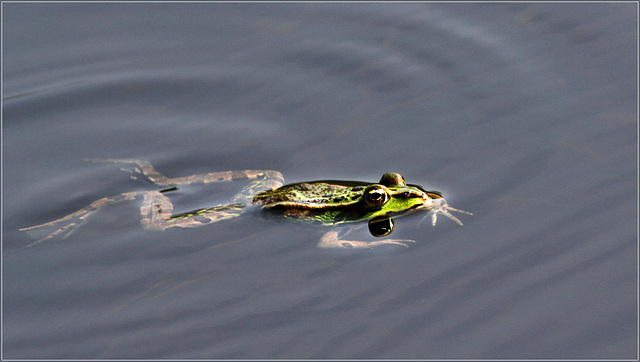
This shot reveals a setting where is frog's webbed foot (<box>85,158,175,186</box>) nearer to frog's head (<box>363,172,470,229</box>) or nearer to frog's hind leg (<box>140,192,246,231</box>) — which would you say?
frog's hind leg (<box>140,192,246,231</box>)

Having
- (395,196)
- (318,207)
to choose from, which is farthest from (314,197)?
(395,196)

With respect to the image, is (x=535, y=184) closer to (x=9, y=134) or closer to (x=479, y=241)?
(x=479, y=241)

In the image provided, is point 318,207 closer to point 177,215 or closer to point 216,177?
point 216,177

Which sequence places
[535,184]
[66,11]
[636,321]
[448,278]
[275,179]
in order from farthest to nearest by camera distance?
[66,11] → [275,179] → [535,184] → [448,278] → [636,321]

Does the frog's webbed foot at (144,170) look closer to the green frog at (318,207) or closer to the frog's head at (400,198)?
the green frog at (318,207)

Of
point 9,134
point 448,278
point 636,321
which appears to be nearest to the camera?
point 636,321

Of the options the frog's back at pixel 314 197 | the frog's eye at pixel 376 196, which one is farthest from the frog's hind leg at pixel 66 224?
the frog's eye at pixel 376 196

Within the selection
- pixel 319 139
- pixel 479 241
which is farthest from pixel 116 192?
pixel 479 241
